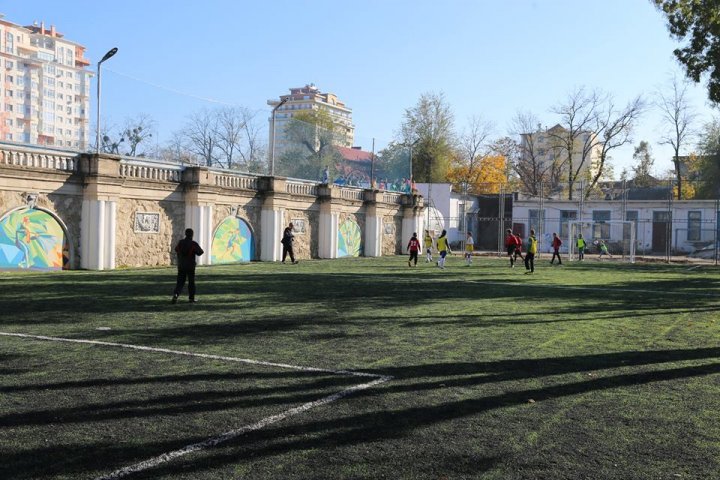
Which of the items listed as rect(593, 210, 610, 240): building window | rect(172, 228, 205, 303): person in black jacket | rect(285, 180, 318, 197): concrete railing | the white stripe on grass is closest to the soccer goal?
rect(593, 210, 610, 240): building window

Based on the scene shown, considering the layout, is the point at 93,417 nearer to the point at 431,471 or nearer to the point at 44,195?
the point at 431,471

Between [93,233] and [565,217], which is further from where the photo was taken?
[565,217]

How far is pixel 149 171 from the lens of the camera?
28.5 metres

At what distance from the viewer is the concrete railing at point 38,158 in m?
23.0

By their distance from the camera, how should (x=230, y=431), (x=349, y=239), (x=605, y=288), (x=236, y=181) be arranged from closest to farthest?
(x=230, y=431) → (x=605, y=288) → (x=236, y=181) → (x=349, y=239)

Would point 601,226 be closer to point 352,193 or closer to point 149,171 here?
point 352,193

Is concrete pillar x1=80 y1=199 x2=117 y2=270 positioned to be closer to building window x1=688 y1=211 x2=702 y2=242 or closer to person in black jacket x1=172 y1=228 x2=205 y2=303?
person in black jacket x1=172 y1=228 x2=205 y2=303

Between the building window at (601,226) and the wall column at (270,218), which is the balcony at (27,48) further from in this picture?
the wall column at (270,218)

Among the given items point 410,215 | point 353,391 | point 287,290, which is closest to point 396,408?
point 353,391

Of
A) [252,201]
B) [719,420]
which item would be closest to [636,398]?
[719,420]

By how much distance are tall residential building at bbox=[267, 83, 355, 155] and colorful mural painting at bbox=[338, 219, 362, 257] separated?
562 centimetres

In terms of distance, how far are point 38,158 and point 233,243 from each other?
34.8 ft

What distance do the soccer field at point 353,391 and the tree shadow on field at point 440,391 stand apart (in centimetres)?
3

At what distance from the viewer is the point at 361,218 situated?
44781 millimetres
